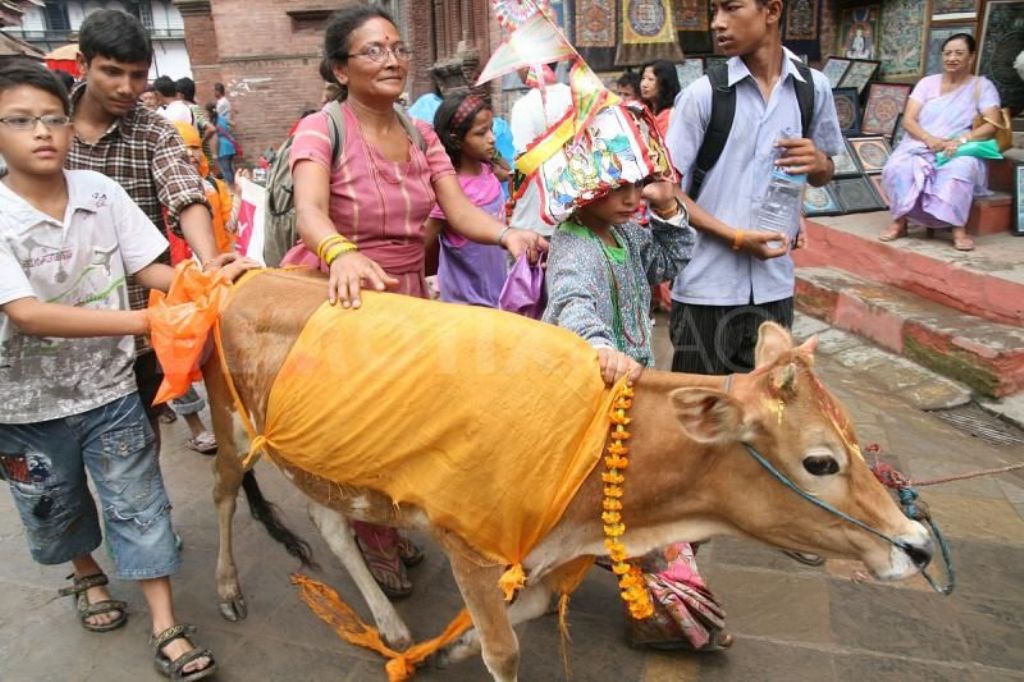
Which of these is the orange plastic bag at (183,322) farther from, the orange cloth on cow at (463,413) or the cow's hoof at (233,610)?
the cow's hoof at (233,610)

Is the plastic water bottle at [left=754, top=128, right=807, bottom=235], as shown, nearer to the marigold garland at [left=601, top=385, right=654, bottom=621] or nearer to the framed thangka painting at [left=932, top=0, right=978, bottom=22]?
the marigold garland at [left=601, top=385, right=654, bottom=621]

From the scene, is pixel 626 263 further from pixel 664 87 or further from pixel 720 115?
pixel 664 87

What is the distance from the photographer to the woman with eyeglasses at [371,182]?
249 centimetres

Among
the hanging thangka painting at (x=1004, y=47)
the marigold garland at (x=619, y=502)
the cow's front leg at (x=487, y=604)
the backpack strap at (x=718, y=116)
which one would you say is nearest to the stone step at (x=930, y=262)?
the hanging thangka painting at (x=1004, y=47)

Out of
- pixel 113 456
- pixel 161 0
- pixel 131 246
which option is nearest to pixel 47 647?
pixel 113 456

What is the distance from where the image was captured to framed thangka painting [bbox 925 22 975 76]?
748 centimetres

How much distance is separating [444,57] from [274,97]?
5.76 metres

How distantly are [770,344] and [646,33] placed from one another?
7903 mm

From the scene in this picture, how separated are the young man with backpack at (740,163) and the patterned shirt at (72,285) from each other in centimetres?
211

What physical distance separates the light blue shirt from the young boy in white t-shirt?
5.77ft

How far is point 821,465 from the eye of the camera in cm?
200

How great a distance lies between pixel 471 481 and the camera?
2.13 m

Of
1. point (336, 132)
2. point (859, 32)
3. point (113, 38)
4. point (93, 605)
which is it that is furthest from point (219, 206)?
point (859, 32)

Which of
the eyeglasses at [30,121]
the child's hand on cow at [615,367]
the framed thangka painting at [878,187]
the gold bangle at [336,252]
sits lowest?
the framed thangka painting at [878,187]
